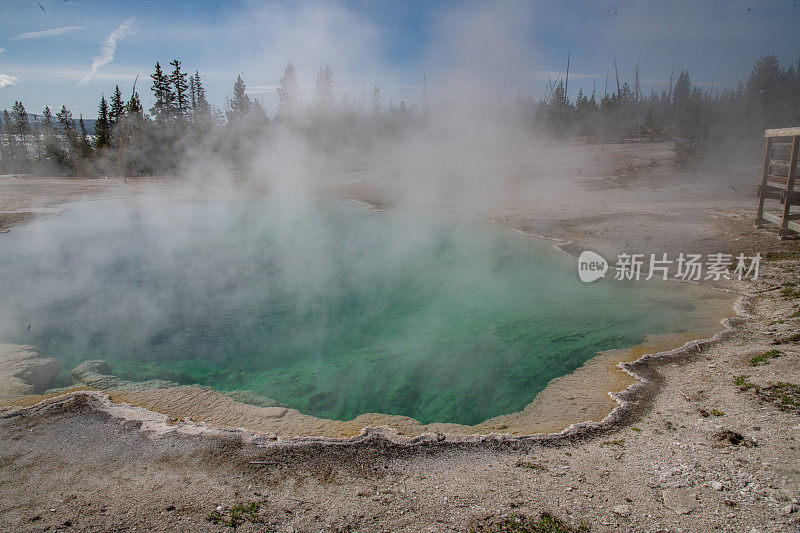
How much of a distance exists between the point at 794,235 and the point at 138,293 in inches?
369

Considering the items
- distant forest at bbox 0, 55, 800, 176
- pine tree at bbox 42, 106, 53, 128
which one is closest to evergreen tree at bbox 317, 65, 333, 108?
distant forest at bbox 0, 55, 800, 176

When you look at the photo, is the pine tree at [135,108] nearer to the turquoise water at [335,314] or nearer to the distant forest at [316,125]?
the distant forest at [316,125]

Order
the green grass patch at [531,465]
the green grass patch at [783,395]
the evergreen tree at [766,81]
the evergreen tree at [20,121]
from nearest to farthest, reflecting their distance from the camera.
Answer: the green grass patch at [531,465] < the green grass patch at [783,395] < the evergreen tree at [766,81] < the evergreen tree at [20,121]

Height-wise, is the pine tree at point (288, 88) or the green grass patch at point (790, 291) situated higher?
the pine tree at point (288, 88)

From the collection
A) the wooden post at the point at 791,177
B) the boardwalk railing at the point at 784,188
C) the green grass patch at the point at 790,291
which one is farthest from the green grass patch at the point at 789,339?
the wooden post at the point at 791,177

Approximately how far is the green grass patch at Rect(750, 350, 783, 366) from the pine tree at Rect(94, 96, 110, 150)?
24.9 m

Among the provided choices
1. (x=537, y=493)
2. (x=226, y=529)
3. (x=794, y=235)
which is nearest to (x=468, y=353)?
(x=537, y=493)

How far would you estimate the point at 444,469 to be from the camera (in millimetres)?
2531

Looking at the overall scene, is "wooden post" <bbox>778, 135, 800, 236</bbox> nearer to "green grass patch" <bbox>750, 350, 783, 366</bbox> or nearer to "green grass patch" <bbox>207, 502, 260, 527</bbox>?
"green grass patch" <bbox>750, 350, 783, 366</bbox>

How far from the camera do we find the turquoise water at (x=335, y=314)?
398cm

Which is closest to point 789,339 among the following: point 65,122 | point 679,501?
point 679,501

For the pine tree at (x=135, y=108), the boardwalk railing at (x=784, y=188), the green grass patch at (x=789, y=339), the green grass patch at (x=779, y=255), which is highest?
the pine tree at (x=135, y=108)

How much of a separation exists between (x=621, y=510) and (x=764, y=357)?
238 cm

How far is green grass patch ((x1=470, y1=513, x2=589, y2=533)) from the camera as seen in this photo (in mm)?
2020
